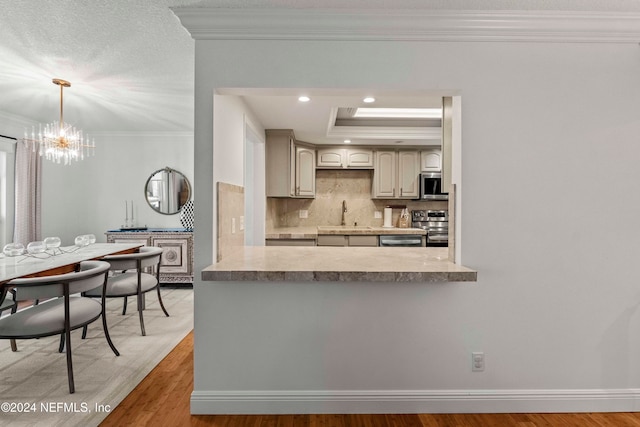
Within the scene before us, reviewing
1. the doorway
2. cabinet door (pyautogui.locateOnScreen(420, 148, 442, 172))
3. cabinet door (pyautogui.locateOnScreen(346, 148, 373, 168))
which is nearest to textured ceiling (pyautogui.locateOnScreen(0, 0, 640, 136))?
the doorway

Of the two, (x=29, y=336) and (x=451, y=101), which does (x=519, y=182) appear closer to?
(x=451, y=101)

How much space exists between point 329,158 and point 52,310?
354 cm

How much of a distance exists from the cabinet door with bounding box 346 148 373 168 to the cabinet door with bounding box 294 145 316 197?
53cm

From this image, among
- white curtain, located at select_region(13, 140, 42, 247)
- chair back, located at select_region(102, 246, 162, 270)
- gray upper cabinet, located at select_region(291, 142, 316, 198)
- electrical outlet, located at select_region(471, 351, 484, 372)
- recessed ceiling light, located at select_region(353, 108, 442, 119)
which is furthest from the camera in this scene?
gray upper cabinet, located at select_region(291, 142, 316, 198)

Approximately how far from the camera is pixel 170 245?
15.5ft

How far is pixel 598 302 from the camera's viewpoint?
1.91 metres

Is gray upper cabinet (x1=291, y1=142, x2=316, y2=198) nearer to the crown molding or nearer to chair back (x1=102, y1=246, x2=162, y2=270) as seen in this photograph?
chair back (x1=102, y1=246, x2=162, y2=270)

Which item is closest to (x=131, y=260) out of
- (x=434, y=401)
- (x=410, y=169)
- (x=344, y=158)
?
(x=434, y=401)

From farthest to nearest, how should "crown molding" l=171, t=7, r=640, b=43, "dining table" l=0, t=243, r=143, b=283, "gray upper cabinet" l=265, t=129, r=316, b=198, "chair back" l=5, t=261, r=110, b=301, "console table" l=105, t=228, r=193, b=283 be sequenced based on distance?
"console table" l=105, t=228, r=193, b=283 → "gray upper cabinet" l=265, t=129, r=316, b=198 → "dining table" l=0, t=243, r=143, b=283 → "chair back" l=5, t=261, r=110, b=301 → "crown molding" l=171, t=7, r=640, b=43

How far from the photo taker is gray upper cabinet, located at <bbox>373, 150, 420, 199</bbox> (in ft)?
15.9

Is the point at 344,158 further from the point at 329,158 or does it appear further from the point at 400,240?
the point at 400,240

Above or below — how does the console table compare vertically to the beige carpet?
above

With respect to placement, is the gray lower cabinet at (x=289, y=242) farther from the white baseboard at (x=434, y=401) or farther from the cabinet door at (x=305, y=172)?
the white baseboard at (x=434, y=401)

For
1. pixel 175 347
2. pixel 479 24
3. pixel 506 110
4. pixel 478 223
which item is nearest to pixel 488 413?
pixel 478 223
